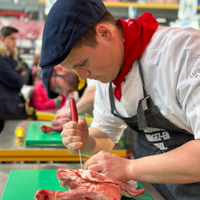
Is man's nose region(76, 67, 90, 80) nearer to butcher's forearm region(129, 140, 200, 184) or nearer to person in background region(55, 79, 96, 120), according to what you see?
butcher's forearm region(129, 140, 200, 184)

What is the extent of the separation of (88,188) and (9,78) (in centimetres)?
373

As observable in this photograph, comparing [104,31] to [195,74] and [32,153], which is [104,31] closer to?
[195,74]

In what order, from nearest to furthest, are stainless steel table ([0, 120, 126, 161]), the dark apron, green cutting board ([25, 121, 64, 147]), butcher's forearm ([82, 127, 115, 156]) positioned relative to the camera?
the dark apron, butcher's forearm ([82, 127, 115, 156]), stainless steel table ([0, 120, 126, 161]), green cutting board ([25, 121, 64, 147])

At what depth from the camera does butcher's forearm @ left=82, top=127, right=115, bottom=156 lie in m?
1.56

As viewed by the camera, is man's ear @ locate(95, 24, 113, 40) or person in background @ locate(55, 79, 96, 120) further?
person in background @ locate(55, 79, 96, 120)

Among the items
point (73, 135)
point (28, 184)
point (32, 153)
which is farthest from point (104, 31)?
point (32, 153)

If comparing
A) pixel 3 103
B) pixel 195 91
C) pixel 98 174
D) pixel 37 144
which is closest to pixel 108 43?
pixel 195 91

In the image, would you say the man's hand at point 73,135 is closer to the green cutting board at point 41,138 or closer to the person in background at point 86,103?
the green cutting board at point 41,138

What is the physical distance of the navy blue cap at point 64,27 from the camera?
1.02 meters

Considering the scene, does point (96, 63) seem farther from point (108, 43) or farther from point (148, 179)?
point (148, 179)

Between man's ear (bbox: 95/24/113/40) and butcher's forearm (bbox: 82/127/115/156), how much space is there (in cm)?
66

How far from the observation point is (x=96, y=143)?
160cm

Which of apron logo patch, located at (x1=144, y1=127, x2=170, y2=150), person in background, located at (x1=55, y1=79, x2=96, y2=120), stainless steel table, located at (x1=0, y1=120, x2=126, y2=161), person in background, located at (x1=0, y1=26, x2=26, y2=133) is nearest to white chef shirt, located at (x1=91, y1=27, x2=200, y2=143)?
apron logo patch, located at (x1=144, y1=127, x2=170, y2=150)

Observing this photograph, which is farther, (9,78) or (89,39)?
(9,78)
